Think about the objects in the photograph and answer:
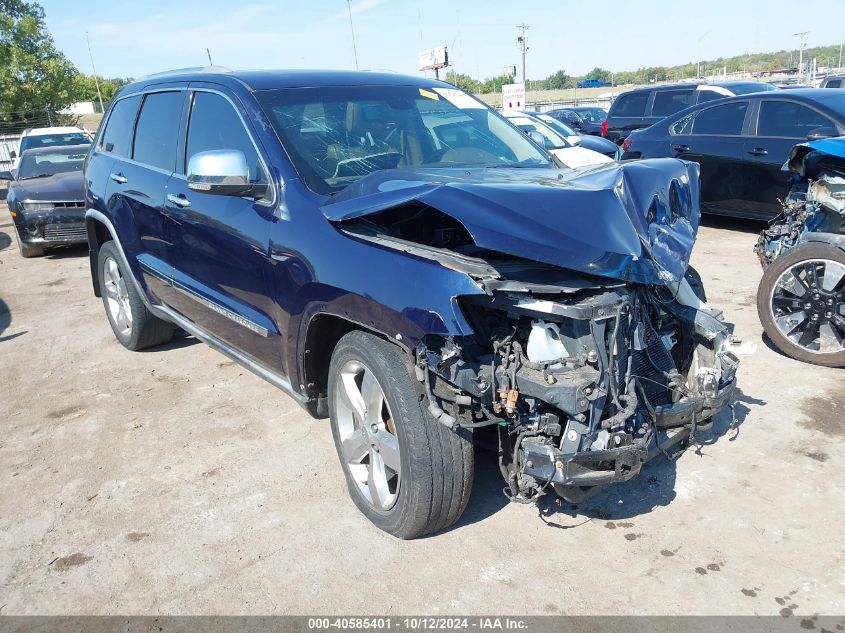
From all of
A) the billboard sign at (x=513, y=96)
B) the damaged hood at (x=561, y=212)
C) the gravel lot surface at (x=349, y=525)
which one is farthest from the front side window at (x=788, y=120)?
the billboard sign at (x=513, y=96)

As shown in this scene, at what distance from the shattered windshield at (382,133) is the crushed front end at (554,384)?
3.72 feet

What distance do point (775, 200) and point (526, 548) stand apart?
6573 millimetres

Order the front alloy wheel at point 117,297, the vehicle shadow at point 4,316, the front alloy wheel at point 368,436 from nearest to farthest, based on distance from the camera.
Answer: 1. the front alloy wheel at point 368,436
2. the front alloy wheel at point 117,297
3. the vehicle shadow at point 4,316

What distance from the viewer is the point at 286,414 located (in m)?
4.29

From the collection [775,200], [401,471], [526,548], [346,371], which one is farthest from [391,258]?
[775,200]

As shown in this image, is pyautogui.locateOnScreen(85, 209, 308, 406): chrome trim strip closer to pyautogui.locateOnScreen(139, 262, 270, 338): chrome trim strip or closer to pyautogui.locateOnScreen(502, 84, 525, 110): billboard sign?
pyautogui.locateOnScreen(139, 262, 270, 338): chrome trim strip

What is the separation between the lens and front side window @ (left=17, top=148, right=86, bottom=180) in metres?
10.5

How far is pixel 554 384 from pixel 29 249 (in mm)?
9427

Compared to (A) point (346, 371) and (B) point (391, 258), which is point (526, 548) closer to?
(A) point (346, 371)

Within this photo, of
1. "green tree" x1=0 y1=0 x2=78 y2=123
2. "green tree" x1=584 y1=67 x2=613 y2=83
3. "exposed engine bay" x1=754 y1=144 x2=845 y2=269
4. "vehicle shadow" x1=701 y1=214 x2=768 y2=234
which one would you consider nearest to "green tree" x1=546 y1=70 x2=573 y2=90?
"green tree" x1=584 y1=67 x2=613 y2=83

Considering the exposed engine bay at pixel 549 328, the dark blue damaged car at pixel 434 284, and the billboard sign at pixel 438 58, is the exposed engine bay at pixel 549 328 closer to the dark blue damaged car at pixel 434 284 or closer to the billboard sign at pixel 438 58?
the dark blue damaged car at pixel 434 284

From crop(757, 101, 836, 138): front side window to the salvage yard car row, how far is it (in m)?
5.41

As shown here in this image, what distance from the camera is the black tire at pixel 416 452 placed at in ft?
8.60

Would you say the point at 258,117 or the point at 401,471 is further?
the point at 258,117
